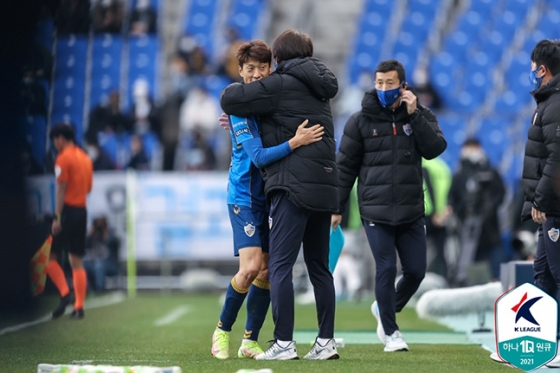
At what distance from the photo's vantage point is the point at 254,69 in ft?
20.7

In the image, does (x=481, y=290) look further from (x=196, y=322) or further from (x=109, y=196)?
(x=109, y=196)

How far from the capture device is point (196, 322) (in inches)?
414

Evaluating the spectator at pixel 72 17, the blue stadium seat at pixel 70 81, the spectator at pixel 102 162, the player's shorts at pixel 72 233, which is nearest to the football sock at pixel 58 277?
the player's shorts at pixel 72 233

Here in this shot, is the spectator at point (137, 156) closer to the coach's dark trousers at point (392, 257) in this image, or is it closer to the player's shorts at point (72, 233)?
the player's shorts at point (72, 233)

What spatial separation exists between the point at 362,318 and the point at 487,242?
3669mm

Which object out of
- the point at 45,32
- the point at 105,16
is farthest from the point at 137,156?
the point at 45,32

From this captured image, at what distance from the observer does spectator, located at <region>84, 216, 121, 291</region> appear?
43.4ft

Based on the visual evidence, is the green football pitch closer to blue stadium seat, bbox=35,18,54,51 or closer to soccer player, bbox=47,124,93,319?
soccer player, bbox=47,124,93,319

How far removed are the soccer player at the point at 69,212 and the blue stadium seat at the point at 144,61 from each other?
976 cm

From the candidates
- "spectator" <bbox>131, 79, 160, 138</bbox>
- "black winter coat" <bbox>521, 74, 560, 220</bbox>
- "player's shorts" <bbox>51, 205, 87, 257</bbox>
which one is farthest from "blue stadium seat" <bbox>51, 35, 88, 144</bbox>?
"spectator" <bbox>131, 79, 160, 138</bbox>

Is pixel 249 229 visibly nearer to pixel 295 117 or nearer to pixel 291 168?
pixel 291 168

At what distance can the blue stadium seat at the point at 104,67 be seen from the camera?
448 inches

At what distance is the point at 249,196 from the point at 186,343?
192cm

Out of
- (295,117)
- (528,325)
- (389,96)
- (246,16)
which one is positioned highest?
(246,16)
